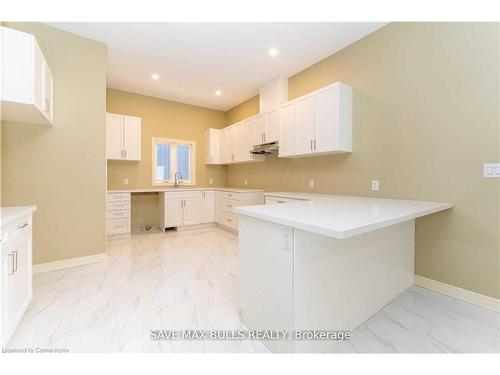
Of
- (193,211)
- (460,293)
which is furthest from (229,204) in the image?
(460,293)

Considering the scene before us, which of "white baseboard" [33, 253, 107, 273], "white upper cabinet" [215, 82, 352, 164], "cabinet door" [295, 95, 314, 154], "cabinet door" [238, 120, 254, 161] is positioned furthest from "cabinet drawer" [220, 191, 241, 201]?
"white baseboard" [33, 253, 107, 273]

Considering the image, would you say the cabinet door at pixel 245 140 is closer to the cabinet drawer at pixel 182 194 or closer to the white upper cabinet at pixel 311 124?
the white upper cabinet at pixel 311 124

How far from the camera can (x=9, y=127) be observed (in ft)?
7.83

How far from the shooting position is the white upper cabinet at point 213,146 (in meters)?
5.27

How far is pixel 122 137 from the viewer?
4113 mm

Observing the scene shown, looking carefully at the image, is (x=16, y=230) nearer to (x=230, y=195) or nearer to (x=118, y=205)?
(x=118, y=205)

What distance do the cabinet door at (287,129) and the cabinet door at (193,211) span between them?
214 cm

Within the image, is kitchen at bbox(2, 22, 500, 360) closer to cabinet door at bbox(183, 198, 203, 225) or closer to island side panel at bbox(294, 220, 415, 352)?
island side panel at bbox(294, 220, 415, 352)

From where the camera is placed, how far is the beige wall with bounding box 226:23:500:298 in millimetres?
1894

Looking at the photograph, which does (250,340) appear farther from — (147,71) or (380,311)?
(147,71)

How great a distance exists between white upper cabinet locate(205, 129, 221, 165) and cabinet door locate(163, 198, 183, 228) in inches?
53.5

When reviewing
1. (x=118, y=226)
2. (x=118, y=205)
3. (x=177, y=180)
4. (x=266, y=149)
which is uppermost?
(x=266, y=149)

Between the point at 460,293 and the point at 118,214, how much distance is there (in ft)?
15.4
